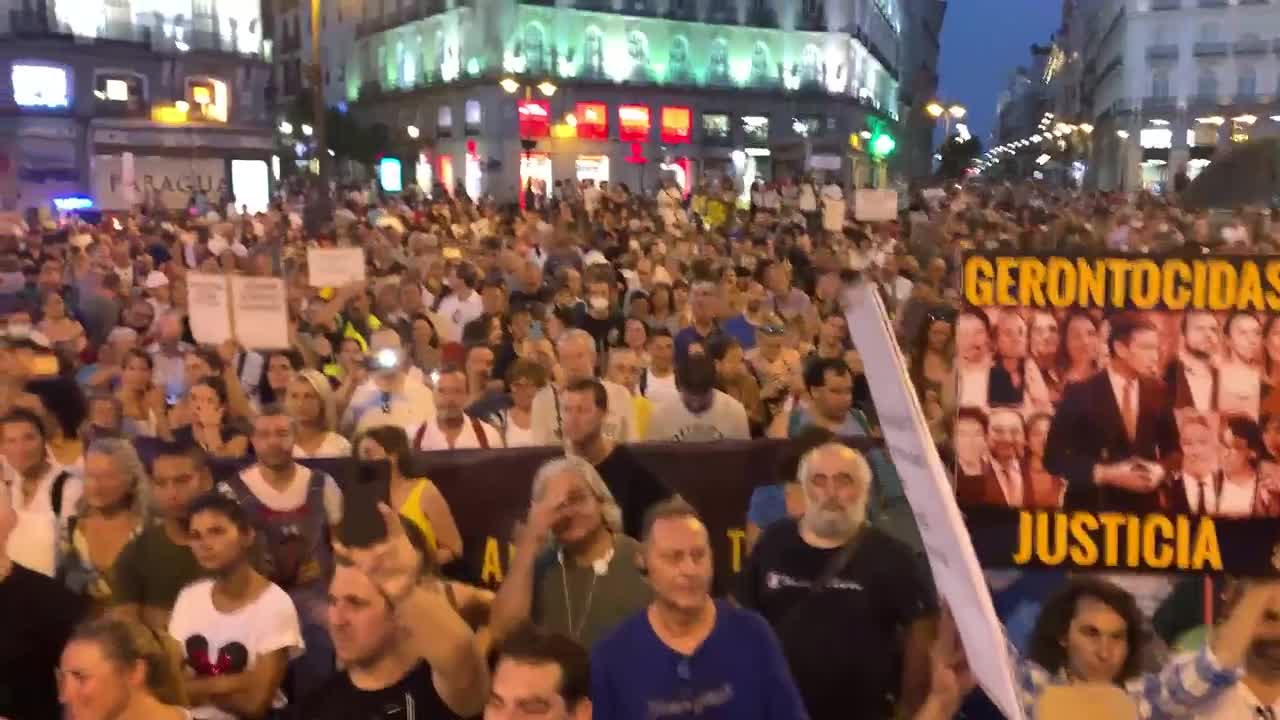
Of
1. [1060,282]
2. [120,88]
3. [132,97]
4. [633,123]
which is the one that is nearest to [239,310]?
[1060,282]

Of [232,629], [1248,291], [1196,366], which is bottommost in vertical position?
[232,629]

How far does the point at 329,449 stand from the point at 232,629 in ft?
7.03

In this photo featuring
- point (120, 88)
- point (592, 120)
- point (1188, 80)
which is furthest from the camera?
point (1188, 80)

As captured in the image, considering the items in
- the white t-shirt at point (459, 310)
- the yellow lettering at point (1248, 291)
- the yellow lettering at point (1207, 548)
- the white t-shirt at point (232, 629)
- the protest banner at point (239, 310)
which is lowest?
the white t-shirt at point (232, 629)

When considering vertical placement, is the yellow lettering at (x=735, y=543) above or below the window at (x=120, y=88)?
below

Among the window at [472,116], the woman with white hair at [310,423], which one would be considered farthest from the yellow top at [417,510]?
the window at [472,116]

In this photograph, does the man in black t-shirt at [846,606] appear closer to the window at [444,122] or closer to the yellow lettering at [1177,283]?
the yellow lettering at [1177,283]

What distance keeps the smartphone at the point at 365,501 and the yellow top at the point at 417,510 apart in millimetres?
89

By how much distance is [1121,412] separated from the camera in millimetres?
3693

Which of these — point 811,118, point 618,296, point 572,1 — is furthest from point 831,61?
point 618,296

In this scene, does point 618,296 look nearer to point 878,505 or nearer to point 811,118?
point 878,505

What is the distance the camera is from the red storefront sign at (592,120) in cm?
6028

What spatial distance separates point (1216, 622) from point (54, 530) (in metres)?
4.50

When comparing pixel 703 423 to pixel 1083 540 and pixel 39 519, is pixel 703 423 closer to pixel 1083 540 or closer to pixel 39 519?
pixel 39 519
